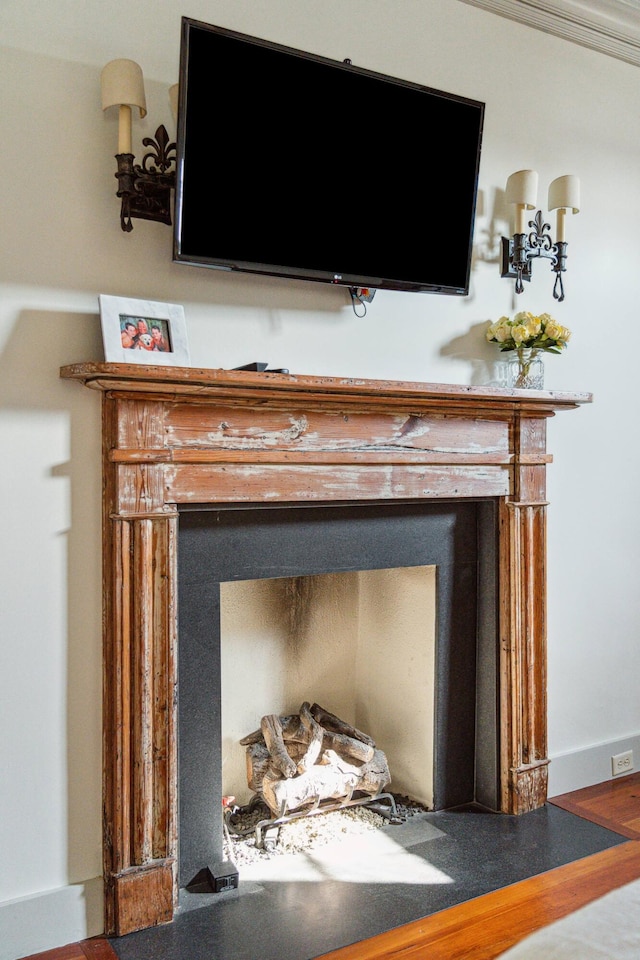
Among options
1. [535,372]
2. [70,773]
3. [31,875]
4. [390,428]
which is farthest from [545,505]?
[31,875]

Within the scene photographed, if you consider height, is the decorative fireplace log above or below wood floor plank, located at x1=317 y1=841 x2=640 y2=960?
above

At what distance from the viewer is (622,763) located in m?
2.96

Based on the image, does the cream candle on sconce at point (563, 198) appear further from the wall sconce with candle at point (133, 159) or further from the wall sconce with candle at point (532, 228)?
the wall sconce with candle at point (133, 159)

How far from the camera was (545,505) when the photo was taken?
8.69ft

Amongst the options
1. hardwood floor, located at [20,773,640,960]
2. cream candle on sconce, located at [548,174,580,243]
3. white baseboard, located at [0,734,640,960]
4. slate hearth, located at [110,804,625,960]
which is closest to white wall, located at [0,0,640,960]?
white baseboard, located at [0,734,640,960]

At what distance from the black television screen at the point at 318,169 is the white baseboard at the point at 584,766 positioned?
5.42 feet

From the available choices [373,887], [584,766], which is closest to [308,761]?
[373,887]

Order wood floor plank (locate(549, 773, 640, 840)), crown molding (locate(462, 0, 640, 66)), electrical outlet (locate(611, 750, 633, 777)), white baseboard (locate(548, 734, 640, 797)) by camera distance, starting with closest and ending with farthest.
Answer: wood floor plank (locate(549, 773, 640, 840))
crown molding (locate(462, 0, 640, 66))
white baseboard (locate(548, 734, 640, 797))
electrical outlet (locate(611, 750, 633, 777))

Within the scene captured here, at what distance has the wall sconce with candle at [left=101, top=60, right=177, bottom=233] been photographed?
6.05ft

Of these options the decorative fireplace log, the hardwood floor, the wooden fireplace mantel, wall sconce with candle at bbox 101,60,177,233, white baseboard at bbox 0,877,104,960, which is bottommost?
the hardwood floor

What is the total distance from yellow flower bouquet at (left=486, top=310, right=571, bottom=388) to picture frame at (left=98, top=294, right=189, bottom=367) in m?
1.07

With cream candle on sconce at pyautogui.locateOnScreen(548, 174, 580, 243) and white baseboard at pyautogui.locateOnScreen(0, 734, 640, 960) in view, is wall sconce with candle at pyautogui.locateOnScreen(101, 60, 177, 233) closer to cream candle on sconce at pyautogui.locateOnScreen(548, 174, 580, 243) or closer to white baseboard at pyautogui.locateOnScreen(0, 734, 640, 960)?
cream candle on sconce at pyautogui.locateOnScreen(548, 174, 580, 243)

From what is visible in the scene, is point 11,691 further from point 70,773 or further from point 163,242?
point 163,242

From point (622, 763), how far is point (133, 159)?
2.61 m
